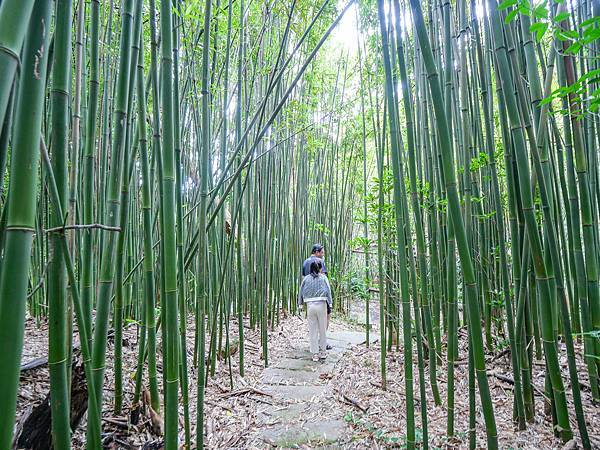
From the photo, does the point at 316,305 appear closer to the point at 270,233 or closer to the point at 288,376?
the point at 288,376

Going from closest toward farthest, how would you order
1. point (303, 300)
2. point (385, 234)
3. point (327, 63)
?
point (385, 234) < point (303, 300) < point (327, 63)

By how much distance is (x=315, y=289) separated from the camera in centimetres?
326

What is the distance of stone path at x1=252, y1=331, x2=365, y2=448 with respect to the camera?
1.74 metres

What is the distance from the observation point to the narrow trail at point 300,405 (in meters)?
1.74

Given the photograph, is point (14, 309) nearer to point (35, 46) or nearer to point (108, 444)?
point (35, 46)

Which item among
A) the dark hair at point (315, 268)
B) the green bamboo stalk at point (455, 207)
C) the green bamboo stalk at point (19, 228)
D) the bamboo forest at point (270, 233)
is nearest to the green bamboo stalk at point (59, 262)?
the bamboo forest at point (270, 233)

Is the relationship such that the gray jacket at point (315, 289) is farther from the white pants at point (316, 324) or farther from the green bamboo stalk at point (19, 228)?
the green bamboo stalk at point (19, 228)

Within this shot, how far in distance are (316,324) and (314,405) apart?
1095mm

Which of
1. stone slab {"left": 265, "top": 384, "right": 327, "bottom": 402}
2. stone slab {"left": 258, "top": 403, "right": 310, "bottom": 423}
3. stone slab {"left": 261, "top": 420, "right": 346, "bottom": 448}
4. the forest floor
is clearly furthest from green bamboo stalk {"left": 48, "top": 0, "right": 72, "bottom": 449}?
stone slab {"left": 265, "top": 384, "right": 327, "bottom": 402}

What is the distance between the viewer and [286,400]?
86.2 inches

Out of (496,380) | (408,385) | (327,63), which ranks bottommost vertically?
(496,380)

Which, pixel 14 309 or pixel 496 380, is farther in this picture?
pixel 496 380

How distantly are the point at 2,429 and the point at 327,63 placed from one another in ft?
17.3

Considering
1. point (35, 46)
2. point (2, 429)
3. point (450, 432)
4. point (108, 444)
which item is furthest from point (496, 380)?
point (35, 46)
